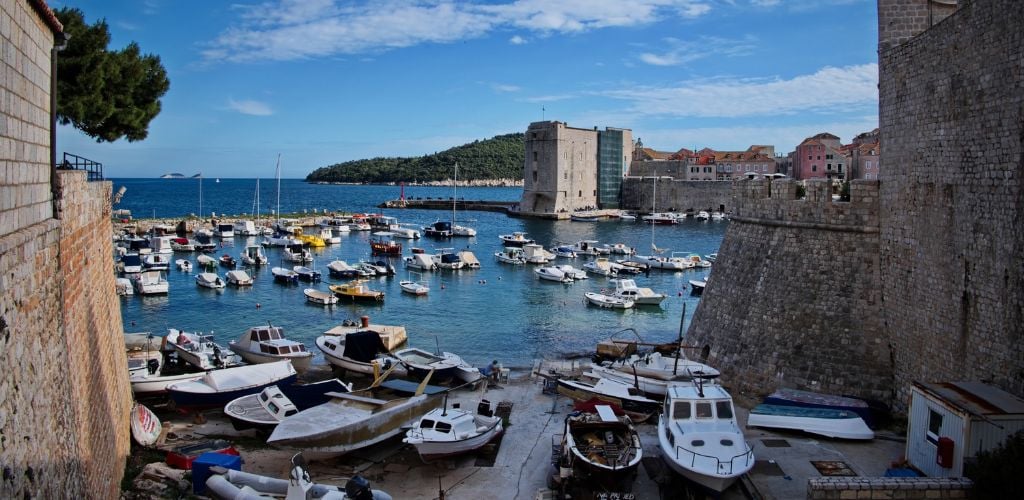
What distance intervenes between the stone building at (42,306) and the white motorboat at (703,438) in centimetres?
715

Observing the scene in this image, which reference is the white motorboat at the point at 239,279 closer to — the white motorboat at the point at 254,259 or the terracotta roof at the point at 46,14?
the white motorboat at the point at 254,259

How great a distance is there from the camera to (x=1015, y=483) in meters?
7.92

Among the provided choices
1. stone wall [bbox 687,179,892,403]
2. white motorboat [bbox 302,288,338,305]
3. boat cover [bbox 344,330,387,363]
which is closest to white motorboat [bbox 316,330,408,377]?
boat cover [bbox 344,330,387,363]

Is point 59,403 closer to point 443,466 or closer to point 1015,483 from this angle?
point 443,466

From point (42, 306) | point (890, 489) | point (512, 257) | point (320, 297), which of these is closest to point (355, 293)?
point (320, 297)

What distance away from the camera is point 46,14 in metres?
7.34

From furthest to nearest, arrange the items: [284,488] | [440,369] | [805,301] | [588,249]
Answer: [588,249] < [440,369] < [805,301] < [284,488]

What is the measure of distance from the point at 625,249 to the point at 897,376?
38004mm

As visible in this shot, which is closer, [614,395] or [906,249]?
[906,249]

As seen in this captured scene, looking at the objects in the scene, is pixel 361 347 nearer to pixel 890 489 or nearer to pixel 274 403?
pixel 274 403

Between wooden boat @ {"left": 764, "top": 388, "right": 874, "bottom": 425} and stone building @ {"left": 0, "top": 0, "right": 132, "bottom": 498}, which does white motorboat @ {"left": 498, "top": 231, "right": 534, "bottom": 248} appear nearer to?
wooden boat @ {"left": 764, "top": 388, "right": 874, "bottom": 425}

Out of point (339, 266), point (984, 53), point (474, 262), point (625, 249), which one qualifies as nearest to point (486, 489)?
point (984, 53)

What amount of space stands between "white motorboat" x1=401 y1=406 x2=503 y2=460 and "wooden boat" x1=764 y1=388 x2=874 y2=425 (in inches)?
188

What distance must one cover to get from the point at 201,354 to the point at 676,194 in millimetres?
70914
